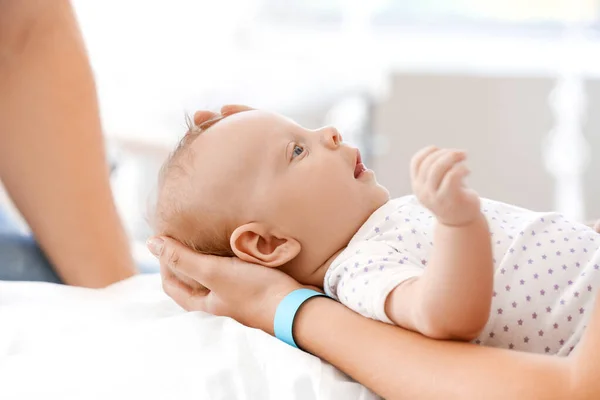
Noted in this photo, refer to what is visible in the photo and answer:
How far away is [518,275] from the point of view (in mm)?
869

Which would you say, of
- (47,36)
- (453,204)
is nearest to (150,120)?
(47,36)

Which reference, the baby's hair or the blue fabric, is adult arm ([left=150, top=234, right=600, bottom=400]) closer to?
the baby's hair

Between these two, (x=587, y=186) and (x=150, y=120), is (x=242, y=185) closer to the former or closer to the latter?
(x=150, y=120)

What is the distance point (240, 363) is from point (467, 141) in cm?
285

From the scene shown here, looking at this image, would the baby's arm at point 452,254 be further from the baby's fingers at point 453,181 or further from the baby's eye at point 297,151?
the baby's eye at point 297,151

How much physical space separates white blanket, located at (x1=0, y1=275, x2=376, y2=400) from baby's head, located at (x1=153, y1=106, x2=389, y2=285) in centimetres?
11

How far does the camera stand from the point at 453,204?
0.68m

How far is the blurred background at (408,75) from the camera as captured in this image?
299 cm

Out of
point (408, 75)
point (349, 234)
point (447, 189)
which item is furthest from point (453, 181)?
point (408, 75)

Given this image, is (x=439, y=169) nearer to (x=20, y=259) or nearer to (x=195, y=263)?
(x=195, y=263)

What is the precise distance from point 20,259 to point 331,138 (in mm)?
618

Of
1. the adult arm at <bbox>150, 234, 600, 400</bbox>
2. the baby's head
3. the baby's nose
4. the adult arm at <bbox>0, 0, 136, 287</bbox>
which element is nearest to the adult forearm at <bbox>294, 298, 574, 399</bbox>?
the adult arm at <bbox>150, 234, 600, 400</bbox>

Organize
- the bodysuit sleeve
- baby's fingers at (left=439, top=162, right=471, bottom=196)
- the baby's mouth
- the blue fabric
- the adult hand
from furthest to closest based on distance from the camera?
the blue fabric
the baby's mouth
the adult hand
the bodysuit sleeve
baby's fingers at (left=439, top=162, right=471, bottom=196)

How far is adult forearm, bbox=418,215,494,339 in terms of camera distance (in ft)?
2.31
